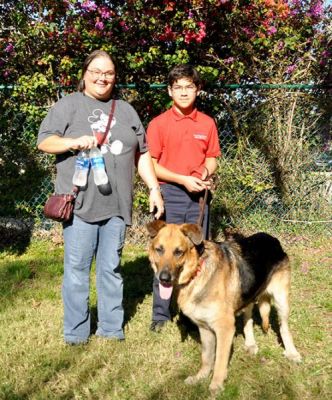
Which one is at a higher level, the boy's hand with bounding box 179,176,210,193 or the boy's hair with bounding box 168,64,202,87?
the boy's hair with bounding box 168,64,202,87

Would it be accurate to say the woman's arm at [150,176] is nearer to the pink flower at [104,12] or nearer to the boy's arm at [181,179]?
the boy's arm at [181,179]

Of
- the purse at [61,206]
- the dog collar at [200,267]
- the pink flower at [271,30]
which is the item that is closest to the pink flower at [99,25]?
the pink flower at [271,30]

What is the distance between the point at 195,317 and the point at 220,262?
49 cm

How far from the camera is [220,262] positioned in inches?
140

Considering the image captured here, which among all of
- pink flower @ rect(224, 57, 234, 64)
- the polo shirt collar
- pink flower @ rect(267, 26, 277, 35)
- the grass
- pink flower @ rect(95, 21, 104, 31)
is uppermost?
pink flower @ rect(267, 26, 277, 35)

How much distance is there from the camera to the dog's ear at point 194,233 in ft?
10.9

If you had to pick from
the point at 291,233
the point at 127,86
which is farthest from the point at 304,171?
the point at 127,86

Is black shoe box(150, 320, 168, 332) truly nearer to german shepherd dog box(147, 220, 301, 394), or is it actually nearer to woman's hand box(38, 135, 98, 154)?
german shepherd dog box(147, 220, 301, 394)

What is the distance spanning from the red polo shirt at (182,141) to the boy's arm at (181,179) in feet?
0.31

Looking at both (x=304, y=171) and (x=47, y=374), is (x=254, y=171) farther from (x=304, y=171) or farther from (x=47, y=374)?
(x=47, y=374)

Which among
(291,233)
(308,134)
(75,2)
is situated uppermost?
(75,2)

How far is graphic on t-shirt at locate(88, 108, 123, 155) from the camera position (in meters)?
3.44

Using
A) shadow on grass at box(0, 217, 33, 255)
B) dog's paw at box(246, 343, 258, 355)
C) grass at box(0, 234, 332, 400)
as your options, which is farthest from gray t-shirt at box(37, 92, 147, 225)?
shadow on grass at box(0, 217, 33, 255)

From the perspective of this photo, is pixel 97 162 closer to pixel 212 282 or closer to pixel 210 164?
pixel 210 164
